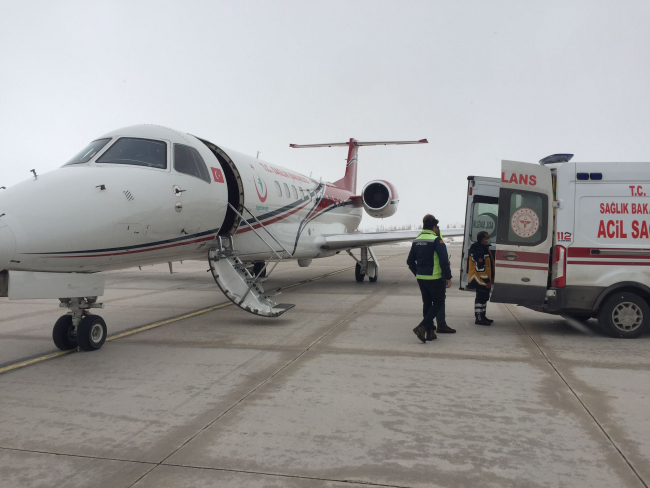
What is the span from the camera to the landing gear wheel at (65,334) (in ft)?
20.8

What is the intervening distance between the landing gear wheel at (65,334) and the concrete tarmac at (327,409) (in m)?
0.23

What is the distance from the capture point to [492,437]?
357cm

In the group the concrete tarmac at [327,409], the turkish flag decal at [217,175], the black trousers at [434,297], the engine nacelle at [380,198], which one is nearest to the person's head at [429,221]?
the black trousers at [434,297]

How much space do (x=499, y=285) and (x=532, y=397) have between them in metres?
3.11

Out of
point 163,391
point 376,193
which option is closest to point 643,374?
point 163,391

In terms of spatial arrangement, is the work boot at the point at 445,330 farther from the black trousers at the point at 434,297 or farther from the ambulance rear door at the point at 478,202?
the ambulance rear door at the point at 478,202

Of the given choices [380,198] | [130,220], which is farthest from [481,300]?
[380,198]

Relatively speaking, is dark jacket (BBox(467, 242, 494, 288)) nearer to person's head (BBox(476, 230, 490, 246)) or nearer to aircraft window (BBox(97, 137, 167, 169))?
person's head (BBox(476, 230, 490, 246))

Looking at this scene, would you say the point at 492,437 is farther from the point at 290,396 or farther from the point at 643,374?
the point at 643,374

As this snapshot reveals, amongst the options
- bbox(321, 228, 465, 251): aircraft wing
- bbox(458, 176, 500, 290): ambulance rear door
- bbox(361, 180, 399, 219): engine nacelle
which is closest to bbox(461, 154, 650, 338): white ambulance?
bbox(458, 176, 500, 290): ambulance rear door

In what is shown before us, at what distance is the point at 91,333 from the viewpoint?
6.34 meters

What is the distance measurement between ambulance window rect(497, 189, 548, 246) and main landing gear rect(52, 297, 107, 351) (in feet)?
18.7

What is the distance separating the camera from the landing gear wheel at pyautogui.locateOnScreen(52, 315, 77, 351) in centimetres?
634

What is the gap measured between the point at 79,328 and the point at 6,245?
1.81 meters
